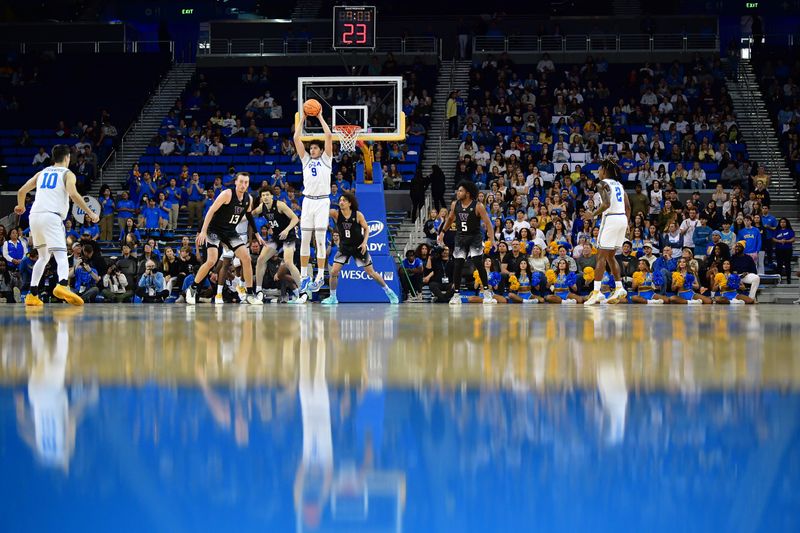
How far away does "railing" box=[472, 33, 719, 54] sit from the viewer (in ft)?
98.8

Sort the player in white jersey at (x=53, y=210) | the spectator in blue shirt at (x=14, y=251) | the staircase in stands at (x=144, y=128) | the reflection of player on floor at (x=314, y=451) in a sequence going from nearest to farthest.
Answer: the reflection of player on floor at (x=314, y=451)
the player in white jersey at (x=53, y=210)
the spectator in blue shirt at (x=14, y=251)
the staircase in stands at (x=144, y=128)

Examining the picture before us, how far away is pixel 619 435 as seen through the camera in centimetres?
290

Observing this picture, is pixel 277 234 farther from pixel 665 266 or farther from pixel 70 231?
pixel 70 231

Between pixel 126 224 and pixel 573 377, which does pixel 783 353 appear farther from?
pixel 126 224

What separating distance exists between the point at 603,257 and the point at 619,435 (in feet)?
34.2

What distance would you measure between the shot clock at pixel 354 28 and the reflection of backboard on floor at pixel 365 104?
3433mm

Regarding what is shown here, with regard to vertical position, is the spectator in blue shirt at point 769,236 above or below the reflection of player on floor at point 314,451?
above

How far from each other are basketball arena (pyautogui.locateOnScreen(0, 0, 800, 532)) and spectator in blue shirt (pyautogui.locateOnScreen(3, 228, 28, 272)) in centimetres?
13

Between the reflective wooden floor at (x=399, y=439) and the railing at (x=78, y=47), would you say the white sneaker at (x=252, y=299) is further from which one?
the railing at (x=78, y=47)

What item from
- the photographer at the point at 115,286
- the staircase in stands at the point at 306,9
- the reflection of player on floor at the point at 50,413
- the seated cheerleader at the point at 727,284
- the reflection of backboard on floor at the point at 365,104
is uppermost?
the staircase in stands at the point at 306,9

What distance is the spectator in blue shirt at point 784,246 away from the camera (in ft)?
61.6

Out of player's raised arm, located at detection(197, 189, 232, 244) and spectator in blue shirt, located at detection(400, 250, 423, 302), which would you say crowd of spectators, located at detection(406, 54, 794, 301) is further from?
player's raised arm, located at detection(197, 189, 232, 244)

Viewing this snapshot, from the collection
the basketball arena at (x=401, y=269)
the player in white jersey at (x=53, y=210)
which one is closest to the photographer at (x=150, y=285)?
the basketball arena at (x=401, y=269)

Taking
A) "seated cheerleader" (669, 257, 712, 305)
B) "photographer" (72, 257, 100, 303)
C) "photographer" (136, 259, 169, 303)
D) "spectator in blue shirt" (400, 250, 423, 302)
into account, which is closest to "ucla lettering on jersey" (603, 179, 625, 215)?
"seated cheerleader" (669, 257, 712, 305)
